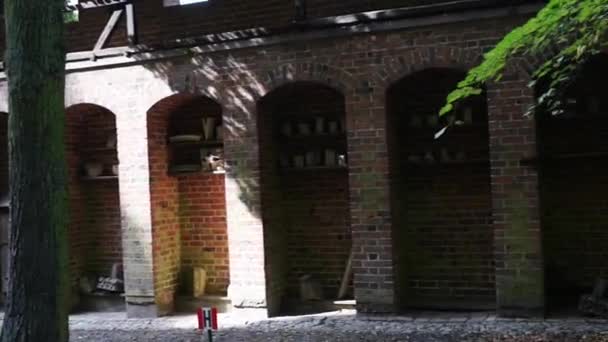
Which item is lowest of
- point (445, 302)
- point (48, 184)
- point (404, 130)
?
point (445, 302)

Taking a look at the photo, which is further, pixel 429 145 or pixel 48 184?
pixel 429 145

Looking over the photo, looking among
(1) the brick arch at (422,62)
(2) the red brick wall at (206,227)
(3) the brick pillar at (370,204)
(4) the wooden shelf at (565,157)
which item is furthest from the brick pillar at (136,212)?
(4) the wooden shelf at (565,157)

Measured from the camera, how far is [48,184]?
5.66 metres

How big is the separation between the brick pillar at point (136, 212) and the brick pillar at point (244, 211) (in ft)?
4.06

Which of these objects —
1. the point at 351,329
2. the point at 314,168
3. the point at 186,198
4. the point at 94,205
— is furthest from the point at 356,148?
the point at 94,205

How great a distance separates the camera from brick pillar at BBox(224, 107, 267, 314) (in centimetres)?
926

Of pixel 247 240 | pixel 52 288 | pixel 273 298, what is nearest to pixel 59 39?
pixel 52 288

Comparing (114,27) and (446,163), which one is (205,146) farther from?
(446,163)

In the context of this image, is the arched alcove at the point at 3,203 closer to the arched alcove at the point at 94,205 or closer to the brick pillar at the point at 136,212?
the arched alcove at the point at 94,205

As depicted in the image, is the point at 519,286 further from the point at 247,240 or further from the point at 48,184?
the point at 48,184

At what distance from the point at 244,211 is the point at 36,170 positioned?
3966 millimetres

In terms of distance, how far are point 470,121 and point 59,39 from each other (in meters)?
5.07

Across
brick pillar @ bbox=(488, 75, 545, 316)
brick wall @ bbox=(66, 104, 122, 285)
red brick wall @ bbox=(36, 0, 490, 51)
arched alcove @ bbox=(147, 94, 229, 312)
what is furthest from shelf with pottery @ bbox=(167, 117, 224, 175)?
brick pillar @ bbox=(488, 75, 545, 316)

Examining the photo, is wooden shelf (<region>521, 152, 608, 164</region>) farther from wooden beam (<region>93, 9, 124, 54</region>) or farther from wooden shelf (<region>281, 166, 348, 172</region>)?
wooden beam (<region>93, 9, 124, 54</region>)
